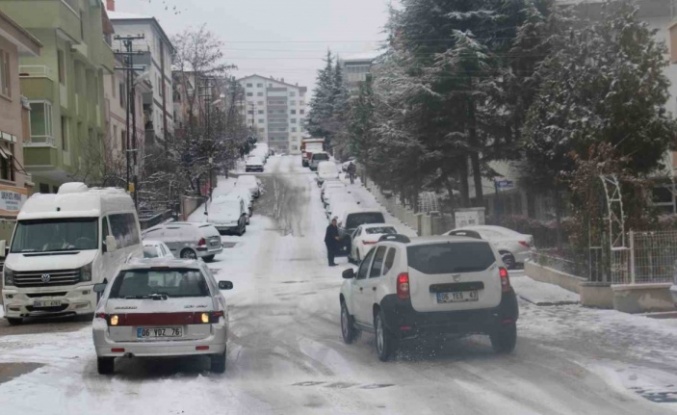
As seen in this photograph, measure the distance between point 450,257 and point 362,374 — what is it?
83.7 inches

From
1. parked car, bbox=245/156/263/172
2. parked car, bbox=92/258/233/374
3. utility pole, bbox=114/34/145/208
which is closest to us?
parked car, bbox=92/258/233/374

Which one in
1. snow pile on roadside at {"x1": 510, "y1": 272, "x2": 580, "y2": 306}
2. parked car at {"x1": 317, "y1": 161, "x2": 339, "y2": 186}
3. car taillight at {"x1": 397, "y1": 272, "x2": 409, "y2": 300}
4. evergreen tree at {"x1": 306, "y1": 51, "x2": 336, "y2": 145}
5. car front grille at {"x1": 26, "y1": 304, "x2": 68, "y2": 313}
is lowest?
snow pile on roadside at {"x1": 510, "y1": 272, "x2": 580, "y2": 306}

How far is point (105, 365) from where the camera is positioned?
11672 mm

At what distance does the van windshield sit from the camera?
1927cm

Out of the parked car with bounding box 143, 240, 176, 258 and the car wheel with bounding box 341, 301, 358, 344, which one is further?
the parked car with bounding box 143, 240, 176, 258

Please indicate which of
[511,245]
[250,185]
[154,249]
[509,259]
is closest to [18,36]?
[154,249]

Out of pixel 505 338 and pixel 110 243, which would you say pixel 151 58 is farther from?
pixel 505 338

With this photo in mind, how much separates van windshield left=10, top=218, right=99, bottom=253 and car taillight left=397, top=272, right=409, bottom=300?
943cm

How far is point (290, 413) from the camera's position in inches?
358

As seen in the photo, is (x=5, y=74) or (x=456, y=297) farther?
(x=5, y=74)

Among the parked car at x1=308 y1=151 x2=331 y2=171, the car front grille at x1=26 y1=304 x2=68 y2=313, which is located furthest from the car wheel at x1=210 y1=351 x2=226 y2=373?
the parked car at x1=308 y1=151 x2=331 y2=171

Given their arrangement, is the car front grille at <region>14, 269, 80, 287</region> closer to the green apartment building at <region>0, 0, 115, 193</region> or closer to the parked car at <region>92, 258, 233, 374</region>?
the parked car at <region>92, 258, 233, 374</region>

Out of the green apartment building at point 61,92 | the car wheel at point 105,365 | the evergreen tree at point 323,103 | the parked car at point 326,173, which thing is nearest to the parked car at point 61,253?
the car wheel at point 105,365

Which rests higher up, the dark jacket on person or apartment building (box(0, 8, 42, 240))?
apartment building (box(0, 8, 42, 240))
